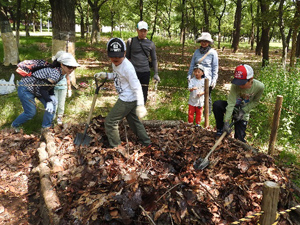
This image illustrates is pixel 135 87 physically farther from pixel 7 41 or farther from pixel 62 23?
pixel 7 41

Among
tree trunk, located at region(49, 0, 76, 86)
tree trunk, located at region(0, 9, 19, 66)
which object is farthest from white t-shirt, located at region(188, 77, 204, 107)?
tree trunk, located at region(0, 9, 19, 66)

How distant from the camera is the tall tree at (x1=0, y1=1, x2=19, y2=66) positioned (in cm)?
984

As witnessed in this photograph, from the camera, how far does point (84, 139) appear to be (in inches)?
160

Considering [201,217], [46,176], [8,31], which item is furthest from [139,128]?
[8,31]

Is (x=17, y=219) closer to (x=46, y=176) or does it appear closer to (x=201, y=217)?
(x=46, y=176)

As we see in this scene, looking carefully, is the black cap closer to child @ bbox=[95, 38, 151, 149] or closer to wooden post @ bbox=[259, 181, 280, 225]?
child @ bbox=[95, 38, 151, 149]

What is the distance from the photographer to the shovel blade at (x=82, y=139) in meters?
4.02

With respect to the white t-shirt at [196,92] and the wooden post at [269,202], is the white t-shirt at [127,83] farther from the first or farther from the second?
the wooden post at [269,202]

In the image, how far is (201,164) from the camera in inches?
138

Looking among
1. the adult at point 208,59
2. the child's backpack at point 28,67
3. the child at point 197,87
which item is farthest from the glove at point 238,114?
the child's backpack at point 28,67

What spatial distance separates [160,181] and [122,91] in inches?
59.7

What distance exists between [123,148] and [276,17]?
340 inches

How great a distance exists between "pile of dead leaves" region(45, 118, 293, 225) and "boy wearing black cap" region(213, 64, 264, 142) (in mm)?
432

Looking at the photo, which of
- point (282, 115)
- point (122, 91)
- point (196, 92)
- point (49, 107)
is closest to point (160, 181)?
point (122, 91)
